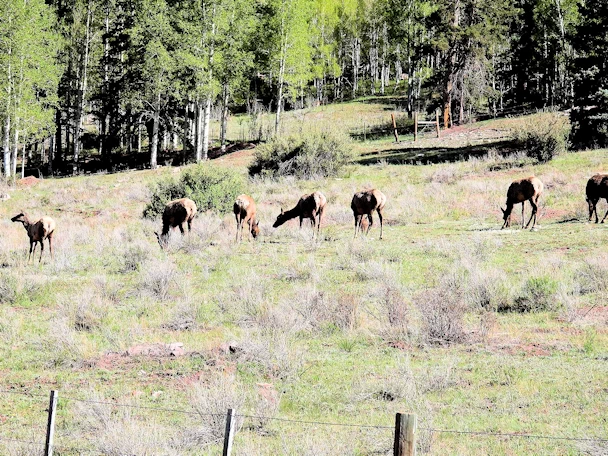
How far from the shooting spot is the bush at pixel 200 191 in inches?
1005

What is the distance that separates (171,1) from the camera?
1756 inches

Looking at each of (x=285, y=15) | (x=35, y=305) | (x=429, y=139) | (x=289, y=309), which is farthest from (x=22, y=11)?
(x=289, y=309)

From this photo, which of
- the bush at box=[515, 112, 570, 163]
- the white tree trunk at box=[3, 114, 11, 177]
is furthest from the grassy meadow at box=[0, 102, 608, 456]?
the white tree trunk at box=[3, 114, 11, 177]

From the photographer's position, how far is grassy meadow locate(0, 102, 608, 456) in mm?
7426

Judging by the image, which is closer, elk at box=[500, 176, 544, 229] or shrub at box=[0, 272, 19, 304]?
shrub at box=[0, 272, 19, 304]

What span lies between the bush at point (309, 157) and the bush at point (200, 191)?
28.4ft

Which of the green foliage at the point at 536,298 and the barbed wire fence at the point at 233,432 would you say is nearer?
the barbed wire fence at the point at 233,432

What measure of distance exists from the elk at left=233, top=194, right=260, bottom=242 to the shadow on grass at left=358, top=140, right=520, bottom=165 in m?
17.1

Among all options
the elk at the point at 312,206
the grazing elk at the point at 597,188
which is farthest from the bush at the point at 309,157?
the grazing elk at the point at 597,188

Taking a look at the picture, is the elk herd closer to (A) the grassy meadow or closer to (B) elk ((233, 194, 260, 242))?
(B) elk ((233, 194, 260, 242))

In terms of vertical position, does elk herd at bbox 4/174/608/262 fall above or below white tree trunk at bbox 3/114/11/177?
below

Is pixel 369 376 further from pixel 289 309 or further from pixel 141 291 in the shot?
pixel 141 291

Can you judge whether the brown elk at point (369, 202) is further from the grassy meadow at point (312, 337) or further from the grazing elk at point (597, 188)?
the grazing elk at point (597, 188)

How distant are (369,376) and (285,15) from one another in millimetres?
41536
